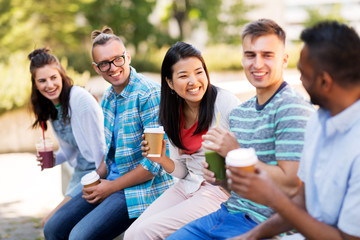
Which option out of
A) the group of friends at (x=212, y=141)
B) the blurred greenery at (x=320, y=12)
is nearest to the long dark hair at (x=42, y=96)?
the group of friends at (x=212, y=141)

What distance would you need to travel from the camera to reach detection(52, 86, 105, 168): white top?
3963mm

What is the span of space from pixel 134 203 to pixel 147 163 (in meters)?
0.33

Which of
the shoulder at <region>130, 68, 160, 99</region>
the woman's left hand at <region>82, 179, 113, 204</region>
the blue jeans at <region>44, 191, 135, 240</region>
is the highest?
the shoulder at <region>130, 68, 160, 99</region>

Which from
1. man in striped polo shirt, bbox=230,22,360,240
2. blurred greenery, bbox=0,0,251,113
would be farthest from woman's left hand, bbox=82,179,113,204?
blurred greenery, bbox=0,0,251,113

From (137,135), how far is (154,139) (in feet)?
1.92

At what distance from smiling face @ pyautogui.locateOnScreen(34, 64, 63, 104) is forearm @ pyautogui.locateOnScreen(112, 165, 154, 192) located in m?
1.25

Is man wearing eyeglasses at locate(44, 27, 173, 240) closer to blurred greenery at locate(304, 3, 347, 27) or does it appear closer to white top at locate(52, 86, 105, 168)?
white top at locate(52, 86, 105, 168)

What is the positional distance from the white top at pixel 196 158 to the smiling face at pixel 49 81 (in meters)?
1.54

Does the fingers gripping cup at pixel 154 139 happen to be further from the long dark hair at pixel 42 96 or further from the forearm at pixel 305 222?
the long dark hair at pixel 42 96

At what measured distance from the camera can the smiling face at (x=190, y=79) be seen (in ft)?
10.0

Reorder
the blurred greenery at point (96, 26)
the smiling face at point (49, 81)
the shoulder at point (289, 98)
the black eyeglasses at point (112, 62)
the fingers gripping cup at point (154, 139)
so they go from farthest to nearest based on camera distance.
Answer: the blurred greenery at point (96, 26) → the smiling face at point (49, 81) → the black eyeglasses at point (112, 62) → the fingers gripping cup at point (154, 139) → the shoulder at point (289, 98)

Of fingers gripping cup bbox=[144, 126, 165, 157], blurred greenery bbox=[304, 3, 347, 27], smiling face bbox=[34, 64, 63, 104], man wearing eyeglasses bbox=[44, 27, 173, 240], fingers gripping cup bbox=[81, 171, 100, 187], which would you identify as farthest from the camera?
blurred greenery bbox=[304, 3, 347, 27]

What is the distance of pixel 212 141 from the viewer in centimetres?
222

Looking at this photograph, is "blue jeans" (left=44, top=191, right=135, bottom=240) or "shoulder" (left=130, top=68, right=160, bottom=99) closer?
"blue jeans" (left=44, top=191, right=135, bottom=240)
